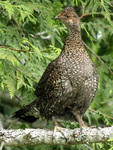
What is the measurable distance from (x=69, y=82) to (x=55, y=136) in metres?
0.71

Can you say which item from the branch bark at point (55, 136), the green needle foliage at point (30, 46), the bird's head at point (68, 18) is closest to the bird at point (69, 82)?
the bird's head at point (68, 18)

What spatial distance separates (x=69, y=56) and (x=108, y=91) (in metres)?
1.34

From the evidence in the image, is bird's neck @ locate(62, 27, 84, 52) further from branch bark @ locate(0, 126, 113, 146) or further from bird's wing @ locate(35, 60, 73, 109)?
branch bark @ locate(0, 126, 113, 146)

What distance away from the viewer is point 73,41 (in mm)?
4184

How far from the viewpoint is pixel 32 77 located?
4.13 metres

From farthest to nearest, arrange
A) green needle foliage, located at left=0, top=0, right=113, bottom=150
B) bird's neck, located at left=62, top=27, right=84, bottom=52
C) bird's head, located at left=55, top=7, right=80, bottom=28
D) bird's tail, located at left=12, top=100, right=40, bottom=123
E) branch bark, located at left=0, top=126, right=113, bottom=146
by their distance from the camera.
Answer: bird's tail, located at left=12, top=100, right=40, bottom=123 < bird's head, located at left=55, top=7, right=80, bottom=28 < bird's neck, located at left=62, top=27, right=84, bottom=52 < green needle foliage, located at left=0, top=0, right=113, bottom=150 < branch bark, located at left=0, top=126, right=113, bottom=146

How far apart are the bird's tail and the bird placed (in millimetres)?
21

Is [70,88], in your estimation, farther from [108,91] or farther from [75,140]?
[108,91]

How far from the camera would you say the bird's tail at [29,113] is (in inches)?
172

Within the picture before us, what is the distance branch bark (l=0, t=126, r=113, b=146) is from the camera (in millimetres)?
3334

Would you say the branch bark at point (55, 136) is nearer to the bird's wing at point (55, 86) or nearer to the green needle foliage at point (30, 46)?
the green needle foliage at point (30, 46)

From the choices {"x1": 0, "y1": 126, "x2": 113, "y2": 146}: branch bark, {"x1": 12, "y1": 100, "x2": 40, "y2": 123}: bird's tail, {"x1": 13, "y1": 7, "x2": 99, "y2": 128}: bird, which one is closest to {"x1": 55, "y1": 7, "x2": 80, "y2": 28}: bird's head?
{"x1": 13, "y1": 7, "x2": 99, "y2": 128}: bird

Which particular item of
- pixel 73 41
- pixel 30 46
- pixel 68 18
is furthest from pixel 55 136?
pixel 68 18

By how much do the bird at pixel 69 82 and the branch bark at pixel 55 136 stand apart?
0.57 m
